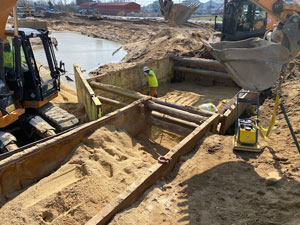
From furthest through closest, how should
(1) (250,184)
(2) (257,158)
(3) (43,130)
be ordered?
(3) (43,130), (2) (257,158), (1) (250,184)

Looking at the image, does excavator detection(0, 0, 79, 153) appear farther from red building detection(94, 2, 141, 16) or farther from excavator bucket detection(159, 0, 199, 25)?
red building detection(94, 2, 141, 16)

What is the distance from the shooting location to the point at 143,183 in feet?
11.3

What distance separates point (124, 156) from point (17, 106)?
2490 millimetres

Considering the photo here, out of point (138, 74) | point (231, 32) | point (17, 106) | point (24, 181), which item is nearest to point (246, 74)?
point (24, 181)

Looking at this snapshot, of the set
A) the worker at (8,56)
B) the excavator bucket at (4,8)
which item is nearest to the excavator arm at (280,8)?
the excavator bucket at (4,8)

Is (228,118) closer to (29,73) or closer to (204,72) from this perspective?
(29,73)

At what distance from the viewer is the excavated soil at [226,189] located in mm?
3131

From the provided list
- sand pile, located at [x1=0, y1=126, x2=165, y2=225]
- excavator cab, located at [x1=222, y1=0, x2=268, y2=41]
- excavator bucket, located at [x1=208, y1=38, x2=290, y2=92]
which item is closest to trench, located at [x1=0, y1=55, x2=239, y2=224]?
sand pile, located at [x1=0, y1=126, x2=165, y2=225]

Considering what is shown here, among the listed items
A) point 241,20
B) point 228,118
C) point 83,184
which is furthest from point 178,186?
point 241,20

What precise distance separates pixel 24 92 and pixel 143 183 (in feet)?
11.5

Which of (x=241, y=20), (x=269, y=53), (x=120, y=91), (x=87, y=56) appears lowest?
(x=87, y=56)

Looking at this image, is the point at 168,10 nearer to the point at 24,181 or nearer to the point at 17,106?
the point at 17,106

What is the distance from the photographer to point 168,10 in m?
9.52

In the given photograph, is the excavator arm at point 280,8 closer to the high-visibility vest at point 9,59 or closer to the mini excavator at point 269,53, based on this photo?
the mini excavator at point 269,53
